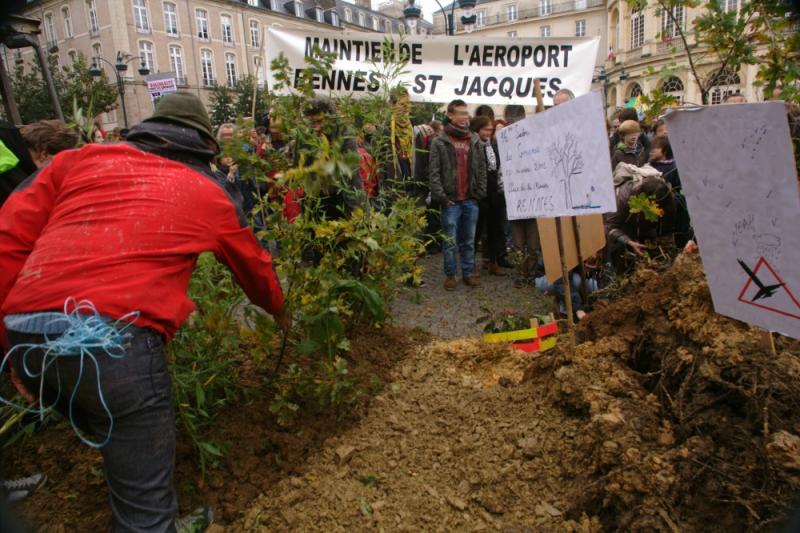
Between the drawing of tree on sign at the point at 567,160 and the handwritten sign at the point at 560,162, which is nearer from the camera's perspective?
the handwritten sign at the point at 560,162

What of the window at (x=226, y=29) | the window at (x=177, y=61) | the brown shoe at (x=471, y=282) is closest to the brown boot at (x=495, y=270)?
the brown shoe at (x=471, y=282)

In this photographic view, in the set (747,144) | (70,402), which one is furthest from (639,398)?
(70,402)

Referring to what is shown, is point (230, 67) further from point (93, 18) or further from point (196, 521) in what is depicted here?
point (196, 521)

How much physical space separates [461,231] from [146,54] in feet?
144

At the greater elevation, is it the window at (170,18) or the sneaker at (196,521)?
the window at (170,18)

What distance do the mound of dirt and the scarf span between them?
3421mm

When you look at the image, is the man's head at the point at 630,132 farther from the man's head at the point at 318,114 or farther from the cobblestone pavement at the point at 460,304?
the man's head at the point at 318,114

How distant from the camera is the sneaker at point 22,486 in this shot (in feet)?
7.32

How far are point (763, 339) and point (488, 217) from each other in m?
4.64

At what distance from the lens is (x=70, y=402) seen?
1.61m

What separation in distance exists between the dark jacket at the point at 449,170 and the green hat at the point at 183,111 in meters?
3.72

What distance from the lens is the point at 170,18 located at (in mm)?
42656

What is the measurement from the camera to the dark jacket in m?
5.59

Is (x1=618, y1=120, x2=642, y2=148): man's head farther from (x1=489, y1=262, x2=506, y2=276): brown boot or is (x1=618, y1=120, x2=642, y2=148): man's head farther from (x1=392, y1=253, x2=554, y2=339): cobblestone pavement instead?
(x1=489, y1=262, x2=506, y2=276): brown boot
